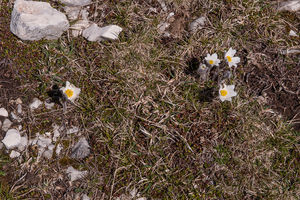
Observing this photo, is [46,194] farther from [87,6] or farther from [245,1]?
[245,1]

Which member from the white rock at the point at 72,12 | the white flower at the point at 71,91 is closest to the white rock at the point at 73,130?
the white flower at the point at 71,91

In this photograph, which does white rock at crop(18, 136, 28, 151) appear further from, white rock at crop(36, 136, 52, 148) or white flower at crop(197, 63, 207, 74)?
white flower at crop(197, 63, 207, 74)

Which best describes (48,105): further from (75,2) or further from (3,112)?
(75,2)

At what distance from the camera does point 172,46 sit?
12.1ft

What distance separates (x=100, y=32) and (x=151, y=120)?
1.49 metres

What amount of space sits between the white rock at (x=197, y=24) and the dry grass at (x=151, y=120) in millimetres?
94

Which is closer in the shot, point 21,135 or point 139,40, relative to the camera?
point 21,135

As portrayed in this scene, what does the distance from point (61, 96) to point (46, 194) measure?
4.10 ft

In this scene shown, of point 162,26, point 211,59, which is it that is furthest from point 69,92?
point 211,59

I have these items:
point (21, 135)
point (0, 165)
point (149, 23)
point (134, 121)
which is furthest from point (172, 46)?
point (0, 165)

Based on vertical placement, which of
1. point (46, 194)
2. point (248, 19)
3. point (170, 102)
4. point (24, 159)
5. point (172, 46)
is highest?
point (248, 19)

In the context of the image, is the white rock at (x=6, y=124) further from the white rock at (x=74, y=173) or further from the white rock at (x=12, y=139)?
the white rock at (x=74, y=173)

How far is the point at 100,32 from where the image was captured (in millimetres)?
3494

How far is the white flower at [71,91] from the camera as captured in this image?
10.0 feet
